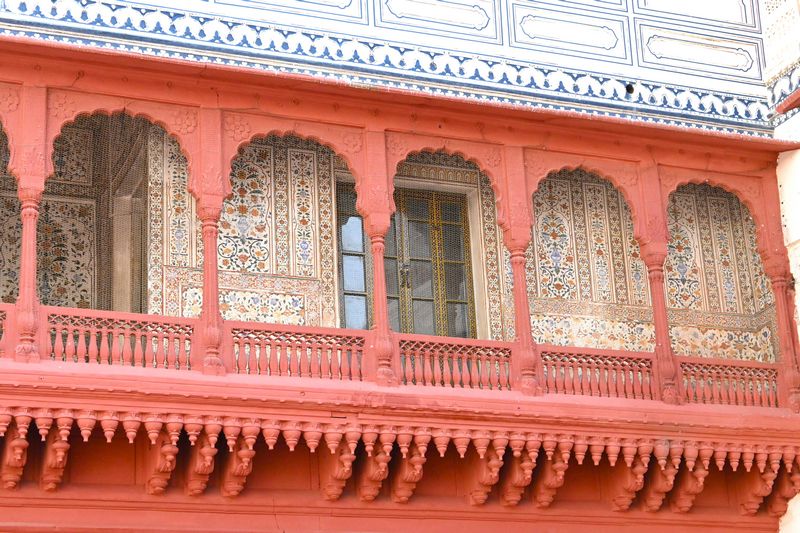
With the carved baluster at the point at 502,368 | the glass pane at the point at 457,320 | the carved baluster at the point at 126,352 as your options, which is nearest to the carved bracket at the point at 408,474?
the carved baluster at the point at 502,368

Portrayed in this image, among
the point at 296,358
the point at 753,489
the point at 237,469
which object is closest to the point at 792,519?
the point at 753,489

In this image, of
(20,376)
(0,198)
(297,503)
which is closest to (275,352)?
(297,503)

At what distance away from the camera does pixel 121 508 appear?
9.73 m

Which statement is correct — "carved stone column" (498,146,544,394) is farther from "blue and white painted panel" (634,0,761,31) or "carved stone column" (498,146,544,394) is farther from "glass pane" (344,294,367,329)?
"blue and white painted panel" (634,0,761,31)

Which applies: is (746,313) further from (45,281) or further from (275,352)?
(45,281)

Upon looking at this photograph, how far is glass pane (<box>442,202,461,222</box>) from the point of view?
Answer: 11938 mm

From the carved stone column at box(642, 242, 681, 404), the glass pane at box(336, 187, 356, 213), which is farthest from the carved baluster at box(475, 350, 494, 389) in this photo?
the glass pane at box(336, 187, 356, 213)

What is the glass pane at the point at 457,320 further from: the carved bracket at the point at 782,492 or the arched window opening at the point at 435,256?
the carved bracket at the point at 782,492

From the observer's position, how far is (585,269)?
12047mm

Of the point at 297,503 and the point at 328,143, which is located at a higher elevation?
the point at 328,143

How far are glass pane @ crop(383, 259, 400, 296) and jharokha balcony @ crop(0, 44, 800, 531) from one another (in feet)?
0.07

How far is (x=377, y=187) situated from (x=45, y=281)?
97.6 inches

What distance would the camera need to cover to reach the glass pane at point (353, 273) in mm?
11531

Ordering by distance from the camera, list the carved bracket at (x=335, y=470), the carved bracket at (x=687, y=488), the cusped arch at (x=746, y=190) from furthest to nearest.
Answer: the cusped arch at (x=746, y=190), the carved bracket at (x=687, y=488), the carved bracket at (x=335, y=470)
